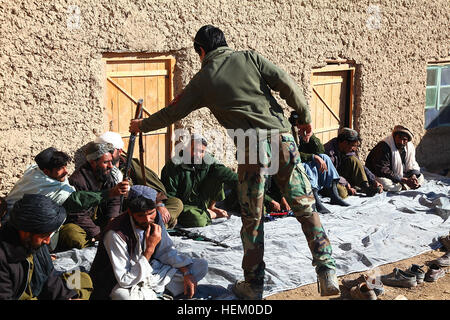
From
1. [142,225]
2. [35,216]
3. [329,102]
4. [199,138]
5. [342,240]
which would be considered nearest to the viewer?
[35,216]

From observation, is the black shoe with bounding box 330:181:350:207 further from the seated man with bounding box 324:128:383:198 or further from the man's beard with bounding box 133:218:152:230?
the man's beard with bounding box 133:218:152:230

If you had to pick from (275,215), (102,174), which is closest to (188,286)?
(102,174)

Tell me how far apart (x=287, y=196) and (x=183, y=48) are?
294cm

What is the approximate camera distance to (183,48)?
709cm

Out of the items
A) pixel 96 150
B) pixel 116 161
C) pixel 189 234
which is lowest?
pixel 189 234

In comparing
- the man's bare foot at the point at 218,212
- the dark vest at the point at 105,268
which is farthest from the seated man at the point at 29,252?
the man's bare foot at the point at 218,212

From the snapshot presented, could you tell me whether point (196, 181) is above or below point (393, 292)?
above

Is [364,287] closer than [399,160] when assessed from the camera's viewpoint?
Yes

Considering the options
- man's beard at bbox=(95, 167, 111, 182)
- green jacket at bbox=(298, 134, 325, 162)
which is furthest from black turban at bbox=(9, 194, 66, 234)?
green jacket at bbox=(298, 134, 325, 162)

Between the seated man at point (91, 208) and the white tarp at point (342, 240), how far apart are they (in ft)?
0.47

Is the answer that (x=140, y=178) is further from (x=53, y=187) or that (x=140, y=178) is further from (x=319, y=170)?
(x=319, y=170)

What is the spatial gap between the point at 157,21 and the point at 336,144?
299cm

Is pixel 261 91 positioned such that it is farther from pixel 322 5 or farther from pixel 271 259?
pixel 322 5
